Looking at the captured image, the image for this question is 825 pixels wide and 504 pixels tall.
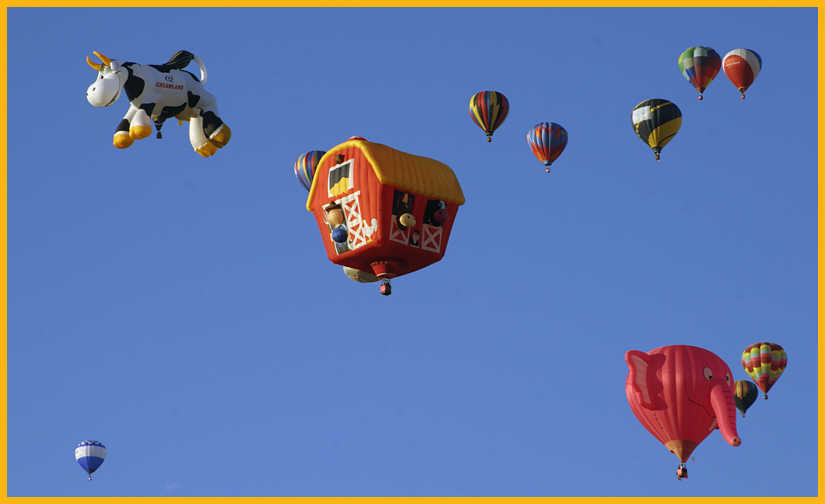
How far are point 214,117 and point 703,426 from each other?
1160 cm

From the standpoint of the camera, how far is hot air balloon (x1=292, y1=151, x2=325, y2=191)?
4675 centimetres

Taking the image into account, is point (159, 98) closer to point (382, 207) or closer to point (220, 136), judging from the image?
point (220, 136)

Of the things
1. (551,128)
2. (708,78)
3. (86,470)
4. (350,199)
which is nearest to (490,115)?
(551,128)

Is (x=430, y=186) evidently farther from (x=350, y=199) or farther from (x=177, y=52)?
(x=177, y=52)

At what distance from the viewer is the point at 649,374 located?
4553cm

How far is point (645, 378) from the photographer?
45562 millimetres

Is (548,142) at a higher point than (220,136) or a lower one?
higher

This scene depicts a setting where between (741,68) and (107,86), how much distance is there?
1726 cm

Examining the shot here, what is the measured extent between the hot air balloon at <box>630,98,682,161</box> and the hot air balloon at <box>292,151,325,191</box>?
7.82 metres

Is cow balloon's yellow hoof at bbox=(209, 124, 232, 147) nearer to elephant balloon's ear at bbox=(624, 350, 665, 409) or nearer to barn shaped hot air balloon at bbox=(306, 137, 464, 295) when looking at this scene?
barn shaped hot air balloon at bbox=(306, 137, 464, 295)

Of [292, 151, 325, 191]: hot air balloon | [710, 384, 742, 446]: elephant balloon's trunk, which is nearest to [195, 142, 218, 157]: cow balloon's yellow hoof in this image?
[292, 151, 325, 191]: hot air balloon

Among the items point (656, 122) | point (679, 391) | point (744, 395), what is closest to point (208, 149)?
point (679, 391)

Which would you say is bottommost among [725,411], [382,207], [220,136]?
[725,411]


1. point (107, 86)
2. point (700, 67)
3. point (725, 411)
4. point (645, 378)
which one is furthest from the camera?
point (700, 67)
